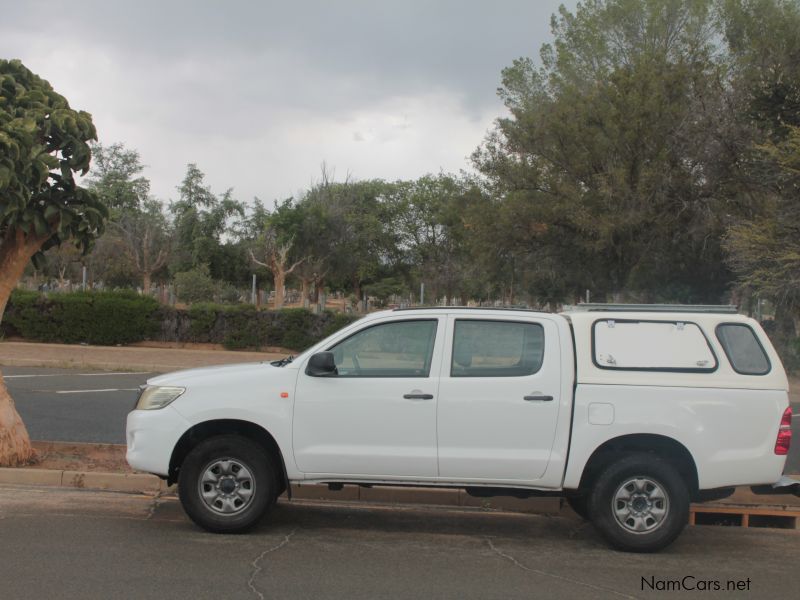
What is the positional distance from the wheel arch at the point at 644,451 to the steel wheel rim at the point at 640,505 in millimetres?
246

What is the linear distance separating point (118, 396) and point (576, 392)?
10676 millimetres

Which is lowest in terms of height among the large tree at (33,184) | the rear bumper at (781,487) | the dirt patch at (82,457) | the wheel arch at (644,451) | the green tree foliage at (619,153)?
the dirt patch at (82,457)

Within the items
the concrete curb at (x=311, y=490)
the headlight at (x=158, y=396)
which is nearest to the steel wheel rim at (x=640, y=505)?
the concrete curb at (x=311, y=490)

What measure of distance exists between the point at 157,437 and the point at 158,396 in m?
0.35

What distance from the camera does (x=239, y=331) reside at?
2539 cm

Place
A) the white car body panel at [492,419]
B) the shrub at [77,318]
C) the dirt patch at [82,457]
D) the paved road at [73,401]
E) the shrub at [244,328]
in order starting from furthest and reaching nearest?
1. the shrub at [244,328]
2. the shrub at [77,318]
3. the paved road at [73,401]
4. the dirt patch at [82,457]
5. the white car body panel at [492,419]

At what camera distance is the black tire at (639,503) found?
668 centimetres

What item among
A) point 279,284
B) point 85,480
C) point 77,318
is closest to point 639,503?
point 85,480

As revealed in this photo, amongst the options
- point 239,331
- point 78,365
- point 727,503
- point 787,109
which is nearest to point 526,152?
point 787,109

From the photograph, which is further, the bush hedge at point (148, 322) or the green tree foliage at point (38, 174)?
the bush hedge at point (148, 322)

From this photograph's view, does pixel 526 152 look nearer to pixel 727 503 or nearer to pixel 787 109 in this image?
pixel 787 109

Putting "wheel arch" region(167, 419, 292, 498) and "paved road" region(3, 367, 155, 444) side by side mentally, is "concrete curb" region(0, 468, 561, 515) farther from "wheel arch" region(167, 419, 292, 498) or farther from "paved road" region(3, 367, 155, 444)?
"paved road" region(3, 367, 155, 444)

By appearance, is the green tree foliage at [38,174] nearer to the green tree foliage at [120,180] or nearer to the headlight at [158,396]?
the headlight at [158,396]

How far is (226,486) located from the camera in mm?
6871
